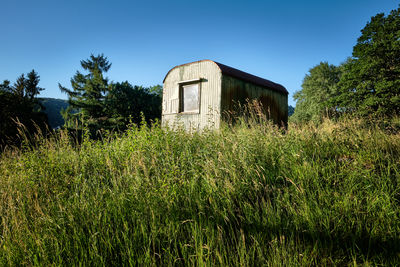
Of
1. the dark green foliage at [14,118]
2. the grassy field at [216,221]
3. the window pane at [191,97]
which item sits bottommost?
the grassy field at [216,221]

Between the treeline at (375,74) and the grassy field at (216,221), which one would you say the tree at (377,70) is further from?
the grassy field at (216,221)

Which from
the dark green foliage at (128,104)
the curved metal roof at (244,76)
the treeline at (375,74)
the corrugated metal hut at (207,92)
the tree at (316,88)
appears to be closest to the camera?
the corrugated metal hut at (207,92)

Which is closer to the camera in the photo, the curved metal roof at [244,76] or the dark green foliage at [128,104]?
the curved metal roof at [244,76]

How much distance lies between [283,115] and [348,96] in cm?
400

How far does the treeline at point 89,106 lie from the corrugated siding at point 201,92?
6.57 feet

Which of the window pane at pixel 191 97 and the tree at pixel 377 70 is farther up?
the tree at pixel 377 70

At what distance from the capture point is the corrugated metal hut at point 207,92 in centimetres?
862

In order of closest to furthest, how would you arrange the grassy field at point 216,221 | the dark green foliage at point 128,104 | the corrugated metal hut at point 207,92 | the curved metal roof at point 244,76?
the grassy field at point 216,221 → the corrugated metal hut at point 207,92 → the curved metal roof at point 244,76 → the dark green foliage at point 128,104

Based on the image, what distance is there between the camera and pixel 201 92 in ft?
30.2

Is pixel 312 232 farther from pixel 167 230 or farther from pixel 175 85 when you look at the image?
pixel 175 85

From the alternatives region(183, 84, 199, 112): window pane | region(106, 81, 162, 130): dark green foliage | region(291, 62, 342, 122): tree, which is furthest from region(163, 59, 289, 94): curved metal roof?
region(291, 62, 342, 122): tree

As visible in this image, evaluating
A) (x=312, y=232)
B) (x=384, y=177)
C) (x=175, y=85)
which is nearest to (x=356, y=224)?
(x=312, y=232)

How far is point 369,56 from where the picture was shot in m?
11.5

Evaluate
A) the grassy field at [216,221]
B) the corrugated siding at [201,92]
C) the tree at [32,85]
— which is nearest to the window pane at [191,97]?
the corrugated siding at [201,92]
